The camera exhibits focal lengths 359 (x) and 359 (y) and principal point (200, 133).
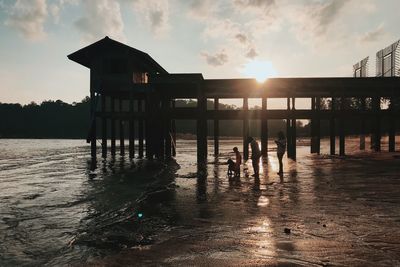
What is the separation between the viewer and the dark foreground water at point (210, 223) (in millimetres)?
5176

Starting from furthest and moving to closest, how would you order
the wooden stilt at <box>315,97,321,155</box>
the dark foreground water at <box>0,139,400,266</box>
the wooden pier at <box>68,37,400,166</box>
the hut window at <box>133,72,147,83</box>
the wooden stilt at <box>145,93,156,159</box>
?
the wooden stilt at <box>315,97,321,155</box>
the hut window at <box>133,72,147,83</box>
the wooden stilt at <box>145,93,156,159</box>
the wooden pier at <box>68,37,400,166</box>
the dark foreground water at <box>0,139,400,266</box>

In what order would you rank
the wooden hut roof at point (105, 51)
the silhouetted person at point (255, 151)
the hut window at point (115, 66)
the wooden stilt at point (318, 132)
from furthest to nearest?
1. the wooden stilt at point (318, 132)
2. the hut window at point (115, 66)
3. the wooden hut roof at point (105, 51)
4. the silhouetted person at point (255, 151)

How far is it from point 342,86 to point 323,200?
1277 centimetres

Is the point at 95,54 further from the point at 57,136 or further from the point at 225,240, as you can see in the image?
the point at 57,136

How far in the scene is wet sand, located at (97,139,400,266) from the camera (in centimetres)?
500

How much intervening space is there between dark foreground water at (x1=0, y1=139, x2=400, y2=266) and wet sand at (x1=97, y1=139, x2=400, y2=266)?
0.02 m

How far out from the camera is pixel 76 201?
35.1ft

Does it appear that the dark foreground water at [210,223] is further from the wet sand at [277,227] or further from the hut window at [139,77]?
the hut window at [139,77]

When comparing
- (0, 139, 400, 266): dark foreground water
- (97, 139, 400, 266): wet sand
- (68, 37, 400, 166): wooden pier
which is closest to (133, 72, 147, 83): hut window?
(68, 37, 400, 166): wooden pier

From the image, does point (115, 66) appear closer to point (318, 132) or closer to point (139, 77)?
point (139, 77)

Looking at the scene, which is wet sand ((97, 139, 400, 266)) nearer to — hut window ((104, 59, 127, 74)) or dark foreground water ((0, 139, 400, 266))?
dark foreground water ((0, 139, 400, 266))

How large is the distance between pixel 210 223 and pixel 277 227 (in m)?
1.31

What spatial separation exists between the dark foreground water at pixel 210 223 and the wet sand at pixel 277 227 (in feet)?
0.05

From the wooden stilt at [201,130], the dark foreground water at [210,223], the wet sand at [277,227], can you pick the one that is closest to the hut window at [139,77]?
the wooden stilt at [201,130]
